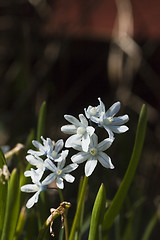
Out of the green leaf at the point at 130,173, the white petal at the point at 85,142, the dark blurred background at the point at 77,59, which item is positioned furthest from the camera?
the dark blurred background at the point at 77,59

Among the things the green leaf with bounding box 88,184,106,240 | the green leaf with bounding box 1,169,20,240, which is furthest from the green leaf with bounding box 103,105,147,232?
the green leaf with bounding box 1,169,20,240

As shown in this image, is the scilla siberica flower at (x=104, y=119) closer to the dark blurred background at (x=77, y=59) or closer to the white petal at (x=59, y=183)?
the white petal at (x=59, y=183)

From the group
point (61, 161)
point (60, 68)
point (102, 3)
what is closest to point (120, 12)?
point (102, 3)

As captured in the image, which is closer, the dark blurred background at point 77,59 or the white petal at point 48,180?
the white petal at point 48,180

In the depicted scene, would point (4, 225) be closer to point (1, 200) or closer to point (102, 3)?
point (1, 200)

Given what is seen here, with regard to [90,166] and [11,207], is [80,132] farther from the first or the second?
[11,207]

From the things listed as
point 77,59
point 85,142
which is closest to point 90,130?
point 85,142

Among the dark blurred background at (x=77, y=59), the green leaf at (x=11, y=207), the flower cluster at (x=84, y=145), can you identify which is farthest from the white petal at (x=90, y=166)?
the dark blurred background at (x=77, y=59)
